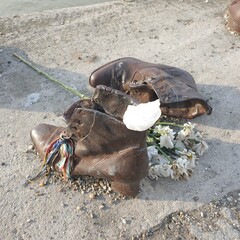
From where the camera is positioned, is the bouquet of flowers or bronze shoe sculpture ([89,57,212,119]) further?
bronze shoe sculpture ([89,57,212,119])

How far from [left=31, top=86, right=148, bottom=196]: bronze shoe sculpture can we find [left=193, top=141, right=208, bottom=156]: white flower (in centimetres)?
62

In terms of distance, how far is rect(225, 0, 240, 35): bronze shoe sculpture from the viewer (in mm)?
4648

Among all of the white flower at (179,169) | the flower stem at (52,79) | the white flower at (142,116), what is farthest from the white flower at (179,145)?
the flower stem at (52,79)

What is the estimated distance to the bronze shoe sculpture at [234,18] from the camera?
4.65 meters

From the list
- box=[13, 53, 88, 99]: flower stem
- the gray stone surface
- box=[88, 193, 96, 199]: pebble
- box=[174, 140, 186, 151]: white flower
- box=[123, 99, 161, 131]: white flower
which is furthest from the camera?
box=[13, 53, 88, 99]: flower stem

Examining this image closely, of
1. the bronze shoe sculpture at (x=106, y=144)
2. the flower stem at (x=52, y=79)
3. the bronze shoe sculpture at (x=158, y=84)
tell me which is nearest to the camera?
the bronze shoe sculpture at (x=106, y=144)

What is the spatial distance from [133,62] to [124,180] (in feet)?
4.81

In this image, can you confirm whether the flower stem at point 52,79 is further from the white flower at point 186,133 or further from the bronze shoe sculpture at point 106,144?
the white flower at point 186,133

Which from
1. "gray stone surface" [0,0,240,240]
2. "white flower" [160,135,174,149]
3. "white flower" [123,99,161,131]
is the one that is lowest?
"gray stone surface" [0,0,240,240]

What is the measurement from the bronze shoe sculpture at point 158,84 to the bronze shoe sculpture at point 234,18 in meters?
1.50

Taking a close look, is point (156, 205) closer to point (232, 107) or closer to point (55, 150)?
point (55, 150)

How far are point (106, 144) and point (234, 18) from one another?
2.94 meters

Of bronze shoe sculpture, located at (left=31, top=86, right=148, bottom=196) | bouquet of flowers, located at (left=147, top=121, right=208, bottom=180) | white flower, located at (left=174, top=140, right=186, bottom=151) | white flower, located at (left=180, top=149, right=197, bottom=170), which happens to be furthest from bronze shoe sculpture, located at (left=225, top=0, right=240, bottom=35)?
bronze shoe sculpture, located at (left=31, top=86, right=148, bottom=196)

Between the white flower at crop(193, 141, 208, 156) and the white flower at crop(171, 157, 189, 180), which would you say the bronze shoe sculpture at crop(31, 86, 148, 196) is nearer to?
the white flower at crop(171, 157, 189, 180)
